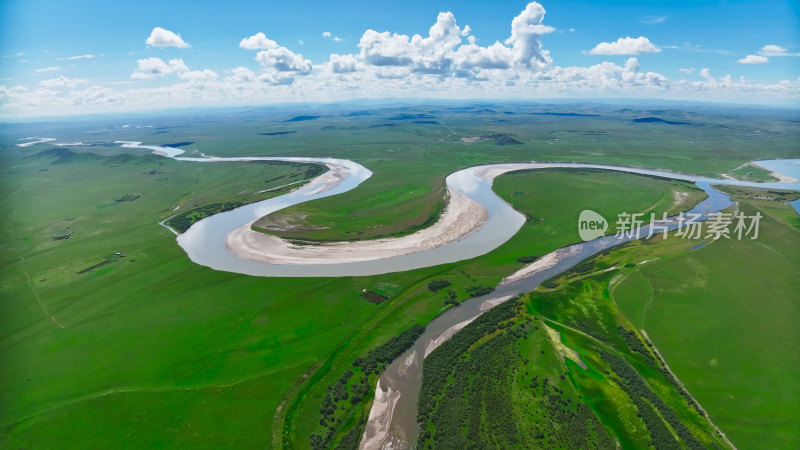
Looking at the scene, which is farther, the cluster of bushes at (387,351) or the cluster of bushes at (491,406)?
the cluster of bushes at (387,351)

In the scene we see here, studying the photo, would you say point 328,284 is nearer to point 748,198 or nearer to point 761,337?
point 761,337

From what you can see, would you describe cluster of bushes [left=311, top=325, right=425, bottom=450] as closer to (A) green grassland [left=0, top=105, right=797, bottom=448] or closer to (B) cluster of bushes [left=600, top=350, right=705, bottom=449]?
(A) green grassland [left=0, top=105, right=797, bottom=448]

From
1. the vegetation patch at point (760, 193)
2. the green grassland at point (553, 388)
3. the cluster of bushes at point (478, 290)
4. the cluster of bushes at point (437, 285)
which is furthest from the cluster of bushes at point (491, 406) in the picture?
the vegetation patch at point (760, 193)

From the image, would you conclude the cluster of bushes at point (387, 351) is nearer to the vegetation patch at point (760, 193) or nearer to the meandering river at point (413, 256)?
the meandering river at point (413, 256)

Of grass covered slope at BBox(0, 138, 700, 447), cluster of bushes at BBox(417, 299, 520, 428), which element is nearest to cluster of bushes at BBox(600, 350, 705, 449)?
cluster of bushes at BBox(417, 299, 520, 428)

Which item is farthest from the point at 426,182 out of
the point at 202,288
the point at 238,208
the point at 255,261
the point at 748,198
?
the point at 748,198

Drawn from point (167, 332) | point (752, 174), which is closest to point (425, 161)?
point (752, 174)
